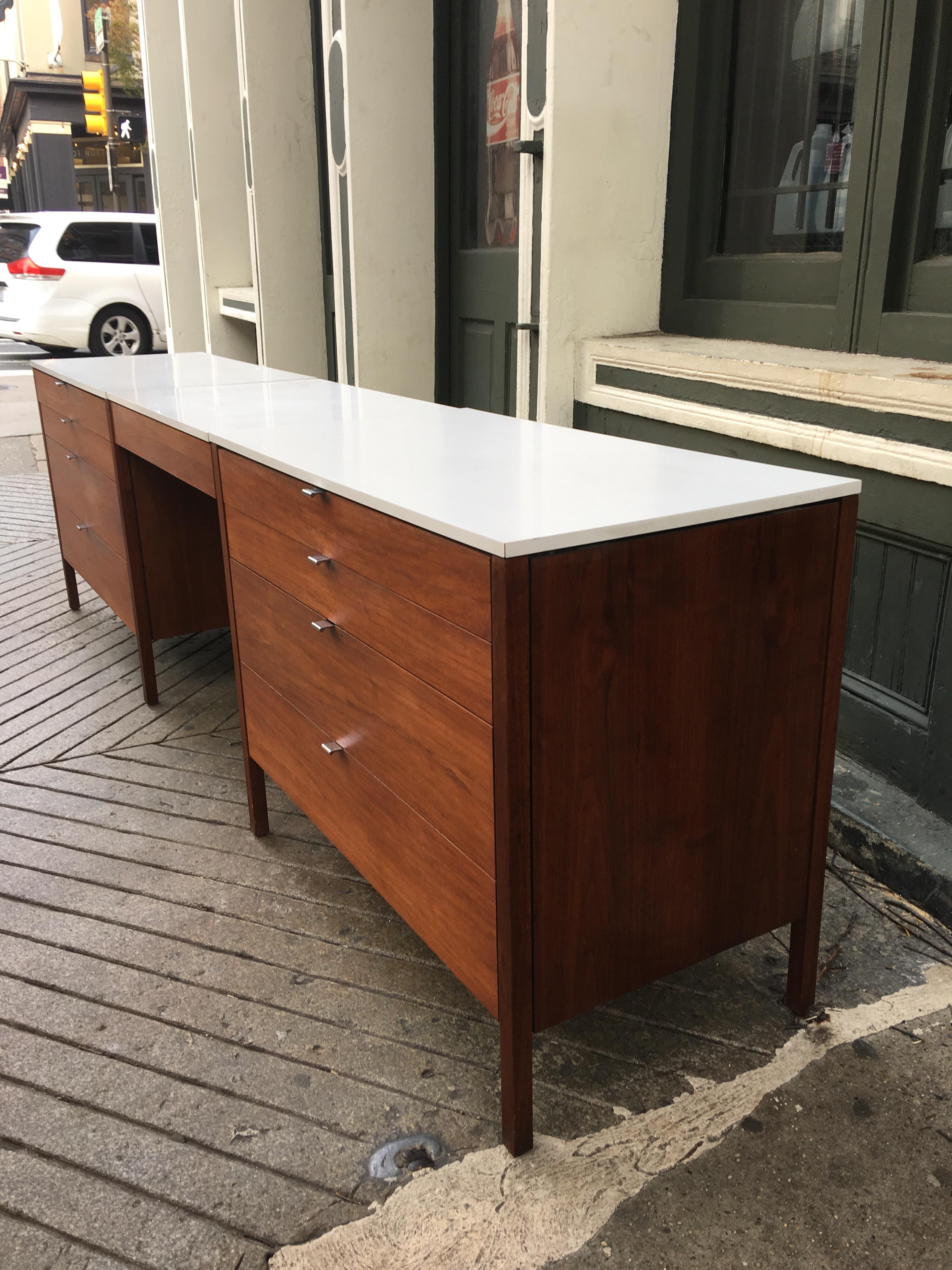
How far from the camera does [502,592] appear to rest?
126cm

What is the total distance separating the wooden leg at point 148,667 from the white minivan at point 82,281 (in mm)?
8124

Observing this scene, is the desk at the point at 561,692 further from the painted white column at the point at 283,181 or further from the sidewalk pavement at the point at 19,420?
the sidewalk pavement at the point at 19,420

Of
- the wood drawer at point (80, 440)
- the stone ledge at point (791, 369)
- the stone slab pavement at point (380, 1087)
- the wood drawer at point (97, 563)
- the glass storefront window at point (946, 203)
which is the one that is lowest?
the stone slab pavement at point (380, 1087)

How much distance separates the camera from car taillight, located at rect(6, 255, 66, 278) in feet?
33.1

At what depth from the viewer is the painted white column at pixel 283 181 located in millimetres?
5055

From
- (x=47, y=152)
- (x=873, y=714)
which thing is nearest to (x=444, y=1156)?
(x=873, y=714)

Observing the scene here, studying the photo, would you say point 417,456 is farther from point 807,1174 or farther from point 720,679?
point 807,1174

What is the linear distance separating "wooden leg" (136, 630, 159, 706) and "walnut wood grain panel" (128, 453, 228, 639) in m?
0.05

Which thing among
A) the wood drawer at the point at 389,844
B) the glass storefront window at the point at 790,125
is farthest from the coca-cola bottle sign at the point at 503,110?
the wood drawer at the point at 389,844

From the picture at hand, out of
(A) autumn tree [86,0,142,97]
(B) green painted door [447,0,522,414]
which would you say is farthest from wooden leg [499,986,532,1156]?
(A) autumn tree [86,0,142,97]

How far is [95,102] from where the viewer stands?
656 inches

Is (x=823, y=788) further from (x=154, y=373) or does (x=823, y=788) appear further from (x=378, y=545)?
(x=154, y=373)

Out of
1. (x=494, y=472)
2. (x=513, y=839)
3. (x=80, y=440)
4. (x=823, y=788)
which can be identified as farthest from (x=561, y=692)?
(x=80, y=440)

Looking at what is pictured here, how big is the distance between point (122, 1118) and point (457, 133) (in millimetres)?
3870
